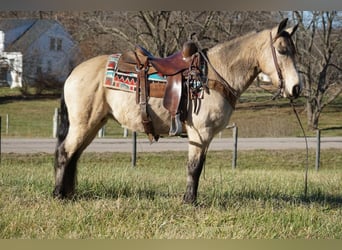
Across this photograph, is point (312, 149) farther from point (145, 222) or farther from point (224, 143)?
point (145, 222)

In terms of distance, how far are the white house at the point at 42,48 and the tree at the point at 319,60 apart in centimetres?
546

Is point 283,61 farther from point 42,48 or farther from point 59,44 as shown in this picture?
point 42,48

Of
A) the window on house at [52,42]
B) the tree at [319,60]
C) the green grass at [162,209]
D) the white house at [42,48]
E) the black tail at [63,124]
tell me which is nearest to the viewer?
the green grass at [162,209]

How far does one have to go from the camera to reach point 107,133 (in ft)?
37.0

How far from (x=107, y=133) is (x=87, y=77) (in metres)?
7.12

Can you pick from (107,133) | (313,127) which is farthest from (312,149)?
(107,133)

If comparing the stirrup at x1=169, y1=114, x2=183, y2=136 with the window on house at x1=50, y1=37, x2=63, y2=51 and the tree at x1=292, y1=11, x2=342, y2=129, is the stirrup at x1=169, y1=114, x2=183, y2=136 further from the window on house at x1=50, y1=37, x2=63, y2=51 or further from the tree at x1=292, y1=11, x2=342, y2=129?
the window on house at x1=50, y1=37, x2=63, y2=51

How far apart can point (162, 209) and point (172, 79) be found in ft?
3.86

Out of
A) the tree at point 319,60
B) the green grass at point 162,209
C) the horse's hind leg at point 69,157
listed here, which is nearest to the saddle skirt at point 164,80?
the horse's hind leg at point 69,157

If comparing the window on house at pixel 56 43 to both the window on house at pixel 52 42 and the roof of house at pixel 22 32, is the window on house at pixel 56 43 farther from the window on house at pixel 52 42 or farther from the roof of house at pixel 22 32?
the roof of house at pixel 22 32

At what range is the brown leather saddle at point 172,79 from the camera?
3.98 metres

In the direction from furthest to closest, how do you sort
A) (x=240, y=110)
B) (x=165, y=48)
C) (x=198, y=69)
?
(x=240, y=110) < (x=165, y=48) < (x=198, y=69)

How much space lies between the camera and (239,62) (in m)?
4.11
